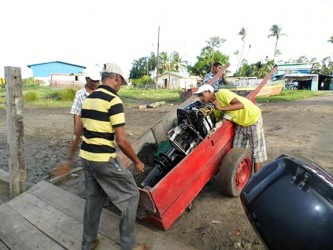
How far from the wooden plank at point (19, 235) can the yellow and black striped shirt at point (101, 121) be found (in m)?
1.26

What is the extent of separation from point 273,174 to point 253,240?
157 centimetres

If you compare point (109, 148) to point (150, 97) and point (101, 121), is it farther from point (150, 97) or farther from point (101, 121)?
point (150, 97)

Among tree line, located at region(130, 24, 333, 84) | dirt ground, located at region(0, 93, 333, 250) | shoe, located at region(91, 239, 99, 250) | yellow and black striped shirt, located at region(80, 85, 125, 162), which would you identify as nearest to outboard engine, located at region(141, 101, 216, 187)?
dirt ground, located at region(0, 93, 333, 250)

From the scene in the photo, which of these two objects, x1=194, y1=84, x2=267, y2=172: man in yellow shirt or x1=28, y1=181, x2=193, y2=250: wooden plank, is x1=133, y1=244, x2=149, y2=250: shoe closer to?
x1=28, y1=181, x2=193, y2=250: wooden plank

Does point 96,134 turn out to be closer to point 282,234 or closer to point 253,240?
point 282,234

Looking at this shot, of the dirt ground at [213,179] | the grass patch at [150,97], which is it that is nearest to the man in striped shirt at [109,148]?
the dirt ground at [213,179]

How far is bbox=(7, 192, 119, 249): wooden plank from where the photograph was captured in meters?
3.06

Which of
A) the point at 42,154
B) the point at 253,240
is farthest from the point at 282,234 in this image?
the point at 42,154

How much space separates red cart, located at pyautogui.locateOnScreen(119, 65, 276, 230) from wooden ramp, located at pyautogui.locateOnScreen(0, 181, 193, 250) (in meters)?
0.36

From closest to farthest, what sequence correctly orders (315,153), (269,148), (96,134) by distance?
(96,134)
(315,153)
(269,148)

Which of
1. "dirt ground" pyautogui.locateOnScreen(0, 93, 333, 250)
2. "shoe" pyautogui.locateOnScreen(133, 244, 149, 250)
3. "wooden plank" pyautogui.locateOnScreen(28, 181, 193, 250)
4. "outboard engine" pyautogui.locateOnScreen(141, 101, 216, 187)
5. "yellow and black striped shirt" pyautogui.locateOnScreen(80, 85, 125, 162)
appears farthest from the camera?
"outboard engine" pyautogui.locateOnScreen(141, 101, 216, 187)

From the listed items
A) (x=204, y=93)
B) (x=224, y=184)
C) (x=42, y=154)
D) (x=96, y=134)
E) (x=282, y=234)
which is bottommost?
(x=42, y=154)

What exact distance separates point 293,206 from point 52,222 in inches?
111

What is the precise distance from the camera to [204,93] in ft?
12.9
